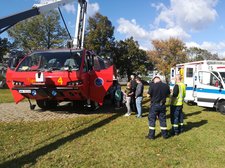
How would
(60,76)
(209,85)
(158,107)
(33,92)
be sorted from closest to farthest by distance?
(158,107) → (60,76) → (33,92) → (209,85)

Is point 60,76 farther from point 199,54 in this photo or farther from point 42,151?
point 199,54

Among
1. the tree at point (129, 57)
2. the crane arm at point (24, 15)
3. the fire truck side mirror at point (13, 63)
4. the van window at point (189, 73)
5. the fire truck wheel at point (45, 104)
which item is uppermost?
the tree at point (129, 57)

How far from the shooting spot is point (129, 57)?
208 feet

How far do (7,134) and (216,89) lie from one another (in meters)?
9.89

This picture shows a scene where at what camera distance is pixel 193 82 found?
16.3m

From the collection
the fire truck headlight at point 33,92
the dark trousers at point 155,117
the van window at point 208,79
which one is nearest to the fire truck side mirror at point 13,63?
the fire truck headlight at point 33,92

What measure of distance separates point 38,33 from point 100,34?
43.4 feet

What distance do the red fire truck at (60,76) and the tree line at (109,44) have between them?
4828cm

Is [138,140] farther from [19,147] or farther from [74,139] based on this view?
[19,147]

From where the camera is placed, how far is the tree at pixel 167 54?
63.7 m

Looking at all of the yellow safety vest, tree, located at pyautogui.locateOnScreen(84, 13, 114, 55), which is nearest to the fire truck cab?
the yellow safety vest

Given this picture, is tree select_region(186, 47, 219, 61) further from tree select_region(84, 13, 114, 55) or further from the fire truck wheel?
the fire truck wheel

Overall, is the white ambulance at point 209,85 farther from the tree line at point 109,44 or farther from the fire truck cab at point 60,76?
the tree line at point 109,44

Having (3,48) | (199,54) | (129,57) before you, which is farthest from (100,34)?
(199,54)
